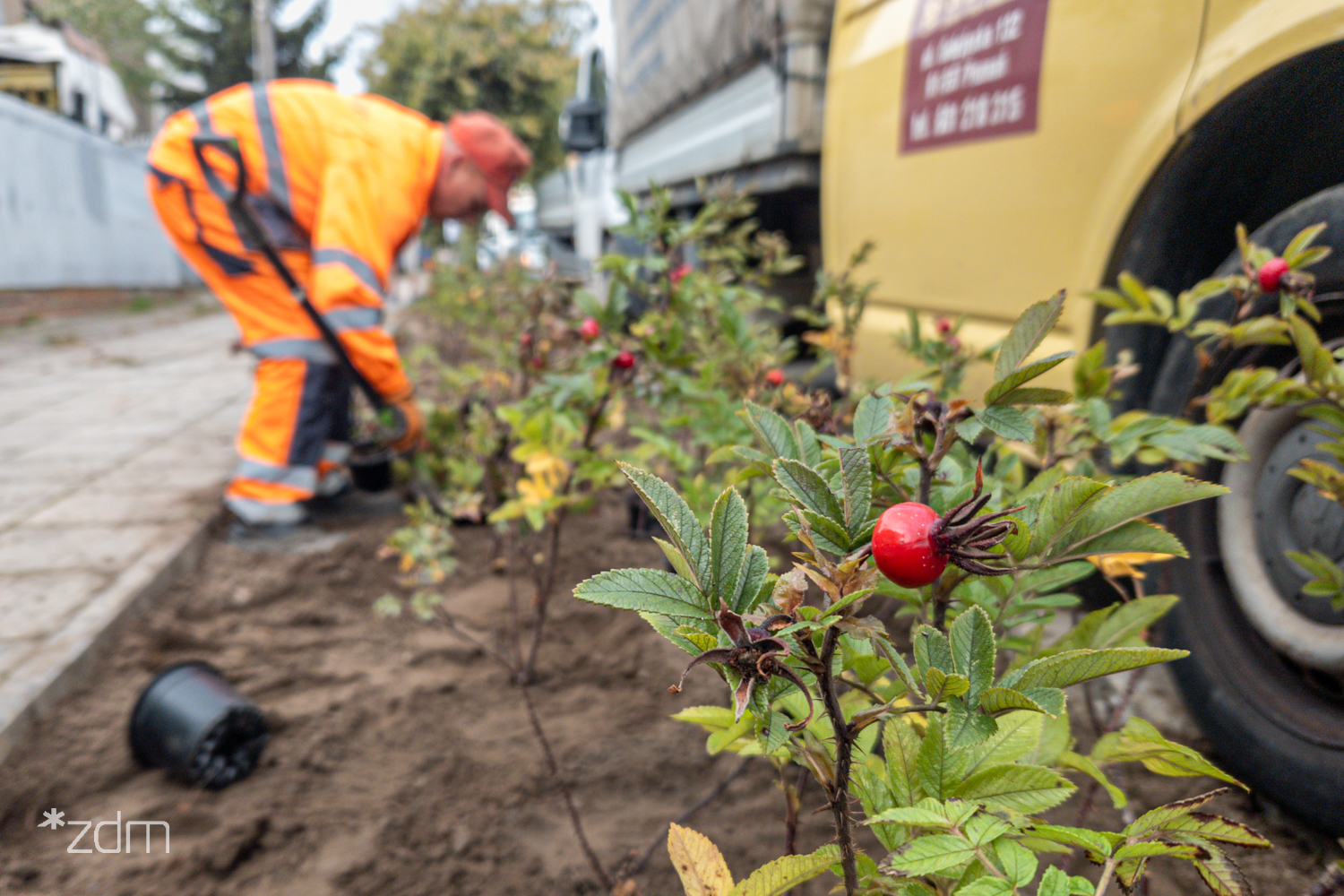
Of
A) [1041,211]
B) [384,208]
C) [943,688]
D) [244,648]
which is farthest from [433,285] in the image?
[943,688]

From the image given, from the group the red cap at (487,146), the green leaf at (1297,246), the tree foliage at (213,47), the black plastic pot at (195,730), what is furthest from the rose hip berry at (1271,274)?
the tree foliage at (213,47)

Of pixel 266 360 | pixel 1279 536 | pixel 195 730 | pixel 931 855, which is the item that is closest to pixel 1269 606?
pixel 1279 536

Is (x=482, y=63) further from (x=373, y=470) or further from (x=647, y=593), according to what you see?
(x=647, y=593)

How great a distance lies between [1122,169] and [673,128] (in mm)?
3527

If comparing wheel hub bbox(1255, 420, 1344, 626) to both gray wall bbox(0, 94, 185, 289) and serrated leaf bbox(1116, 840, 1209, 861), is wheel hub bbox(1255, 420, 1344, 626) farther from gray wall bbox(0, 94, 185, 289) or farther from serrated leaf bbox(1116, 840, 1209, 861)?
gray wall bbox(0, 94, 185, 289)

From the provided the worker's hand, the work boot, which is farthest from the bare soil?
the worker's hand

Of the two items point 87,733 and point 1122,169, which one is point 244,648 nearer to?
point 87,733

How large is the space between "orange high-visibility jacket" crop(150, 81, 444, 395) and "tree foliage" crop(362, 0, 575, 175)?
12479 mm

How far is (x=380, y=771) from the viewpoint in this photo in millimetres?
1669

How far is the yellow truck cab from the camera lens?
1323 mm

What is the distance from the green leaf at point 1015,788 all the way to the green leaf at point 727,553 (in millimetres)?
261

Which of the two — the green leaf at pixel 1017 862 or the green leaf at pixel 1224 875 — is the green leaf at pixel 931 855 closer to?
the green leaf at pixel 1017 862

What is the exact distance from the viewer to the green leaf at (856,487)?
0.58m

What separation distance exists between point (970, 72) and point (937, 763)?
2022 mm
